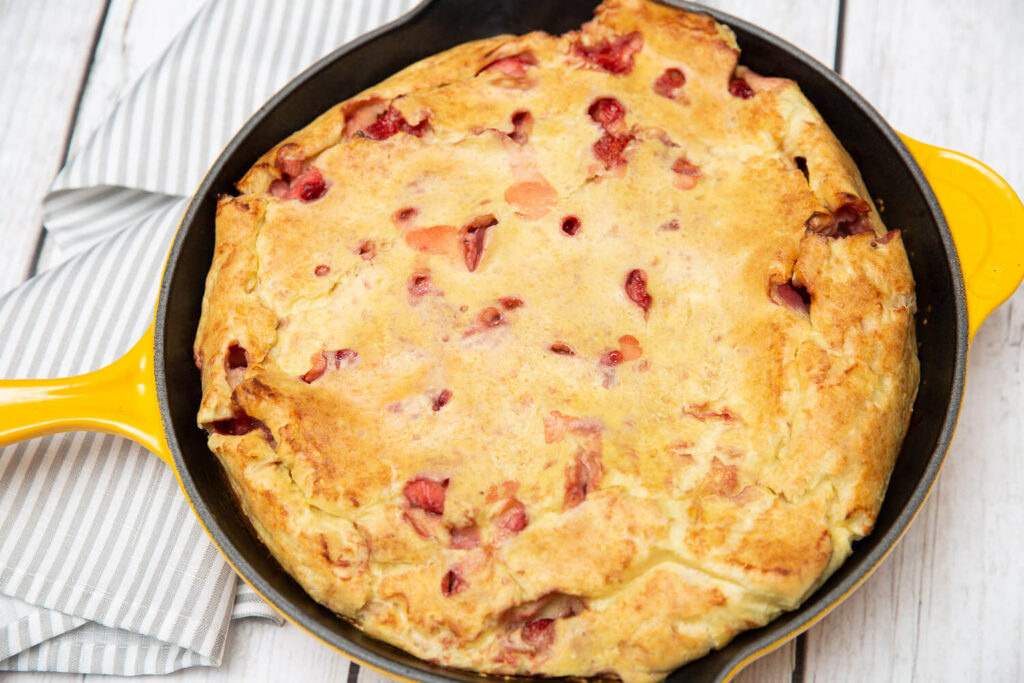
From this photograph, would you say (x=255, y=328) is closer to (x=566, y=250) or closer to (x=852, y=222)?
(x=566, y=250)

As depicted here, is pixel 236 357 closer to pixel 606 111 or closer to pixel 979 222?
pixel 606 111

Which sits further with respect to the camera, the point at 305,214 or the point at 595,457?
the point at 305,214

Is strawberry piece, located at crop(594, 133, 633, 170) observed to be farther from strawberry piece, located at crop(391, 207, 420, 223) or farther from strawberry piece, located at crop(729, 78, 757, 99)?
strawberry piece, located at crop(391, 207, 420, 223)

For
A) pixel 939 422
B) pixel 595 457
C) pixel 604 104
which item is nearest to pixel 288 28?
pixel 604 104

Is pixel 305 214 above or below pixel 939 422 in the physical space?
above

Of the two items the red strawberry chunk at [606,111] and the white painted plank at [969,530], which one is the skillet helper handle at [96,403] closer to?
the red strawberry chunk at [606,111]

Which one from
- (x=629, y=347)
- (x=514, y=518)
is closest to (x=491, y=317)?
(x=629, y=347)

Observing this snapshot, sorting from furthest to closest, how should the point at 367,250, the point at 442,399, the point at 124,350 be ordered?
the point at 124,350 < the point at 367,250 < the point at 442,399

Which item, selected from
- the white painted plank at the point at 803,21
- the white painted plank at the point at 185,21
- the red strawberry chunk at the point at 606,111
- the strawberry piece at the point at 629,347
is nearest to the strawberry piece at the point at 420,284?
the strawberry piece at the point at 629,347
